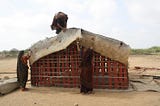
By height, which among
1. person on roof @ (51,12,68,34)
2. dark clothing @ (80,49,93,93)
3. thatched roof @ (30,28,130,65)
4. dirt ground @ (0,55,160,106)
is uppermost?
person on roof @ (51,12,68,34)

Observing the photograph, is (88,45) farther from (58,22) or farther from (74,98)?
(58,22)

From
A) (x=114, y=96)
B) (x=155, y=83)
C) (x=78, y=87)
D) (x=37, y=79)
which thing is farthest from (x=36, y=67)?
(x=155, y=83)

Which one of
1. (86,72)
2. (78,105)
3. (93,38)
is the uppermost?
(93,38)

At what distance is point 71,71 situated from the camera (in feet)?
42.5

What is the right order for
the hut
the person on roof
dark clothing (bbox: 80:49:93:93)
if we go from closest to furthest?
dark clothing (bbox: 80:49:93:93), the hut, the person on roof

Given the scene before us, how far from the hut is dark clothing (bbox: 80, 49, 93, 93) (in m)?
0.50

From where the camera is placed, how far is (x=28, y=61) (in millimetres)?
13734

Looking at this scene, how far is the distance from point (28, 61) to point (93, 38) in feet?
9.30

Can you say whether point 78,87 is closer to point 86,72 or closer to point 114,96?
point 86,72

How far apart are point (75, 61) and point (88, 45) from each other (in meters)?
0.78

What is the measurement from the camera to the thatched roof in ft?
41.2

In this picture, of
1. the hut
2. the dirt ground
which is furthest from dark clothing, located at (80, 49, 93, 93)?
the hut

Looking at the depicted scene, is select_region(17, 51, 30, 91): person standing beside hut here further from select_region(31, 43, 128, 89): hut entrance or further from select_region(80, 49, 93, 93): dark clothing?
select_region(80, 49, 93, 93): dark clothing

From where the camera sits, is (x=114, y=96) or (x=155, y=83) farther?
(x=155, y=83)
